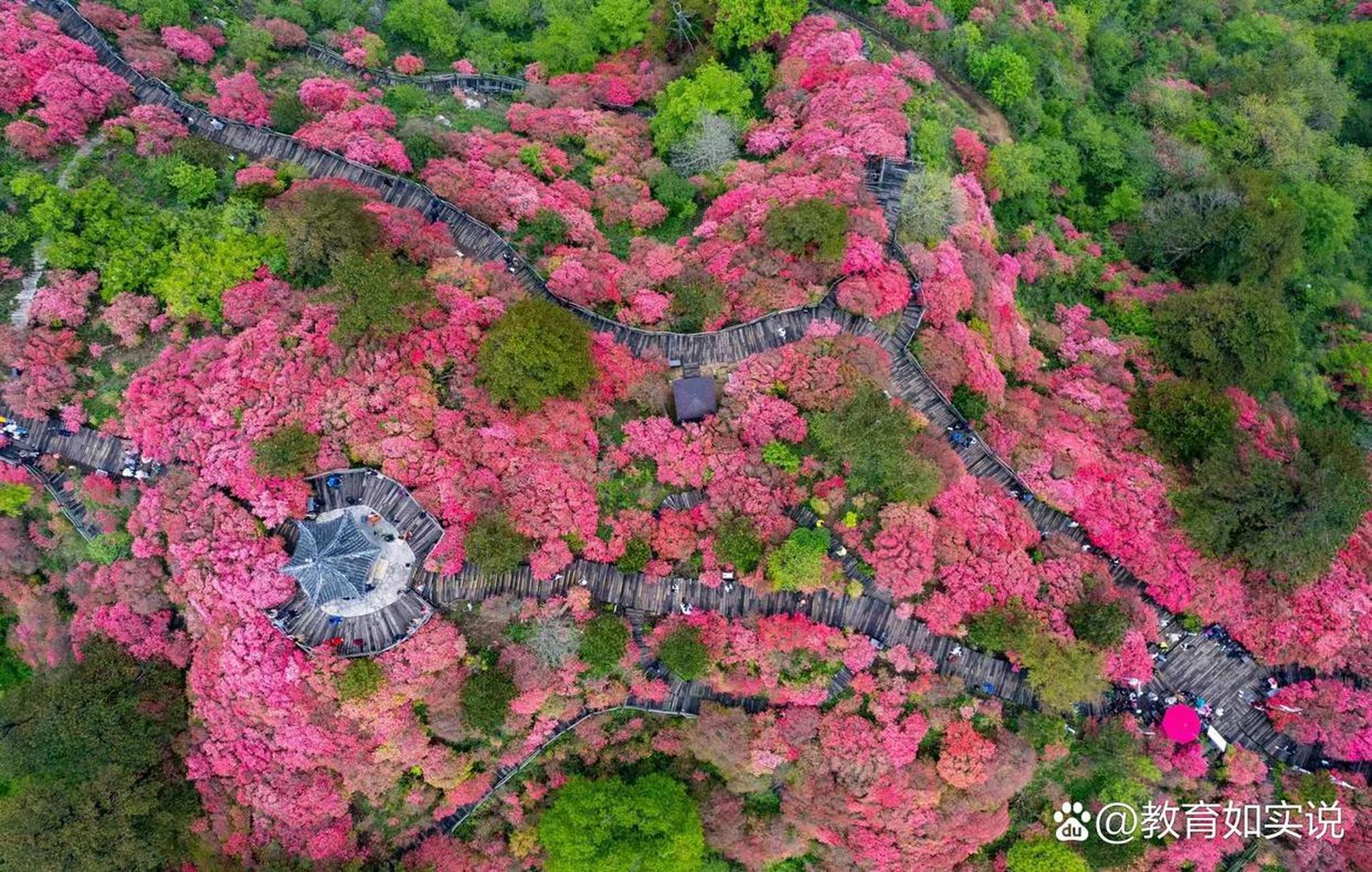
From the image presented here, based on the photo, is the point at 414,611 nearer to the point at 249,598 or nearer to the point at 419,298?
the point at 249,598

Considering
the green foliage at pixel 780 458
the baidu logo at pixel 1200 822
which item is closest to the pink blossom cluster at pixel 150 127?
the green foliage at pixel 780 458

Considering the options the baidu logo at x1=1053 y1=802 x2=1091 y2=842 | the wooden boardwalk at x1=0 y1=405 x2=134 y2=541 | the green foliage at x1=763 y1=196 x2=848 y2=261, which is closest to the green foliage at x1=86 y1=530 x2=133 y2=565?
the wooden boardwalk at x1=0 y1=405 x2=134 y2=541

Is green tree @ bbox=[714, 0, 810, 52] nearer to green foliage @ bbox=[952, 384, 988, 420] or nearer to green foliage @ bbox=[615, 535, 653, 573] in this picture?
green foliage @ bbox=[952, 384, 988, 420]

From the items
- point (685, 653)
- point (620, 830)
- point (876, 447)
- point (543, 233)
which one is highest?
point (543, 233)

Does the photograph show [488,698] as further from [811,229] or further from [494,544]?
[811,229]

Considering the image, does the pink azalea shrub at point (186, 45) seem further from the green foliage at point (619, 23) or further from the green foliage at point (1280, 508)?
the green foliage at point (1280, 508)

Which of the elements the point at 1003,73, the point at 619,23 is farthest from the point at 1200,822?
the point at 619,23

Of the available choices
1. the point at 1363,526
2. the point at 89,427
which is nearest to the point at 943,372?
the point at 1363,526

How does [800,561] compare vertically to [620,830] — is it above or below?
above
